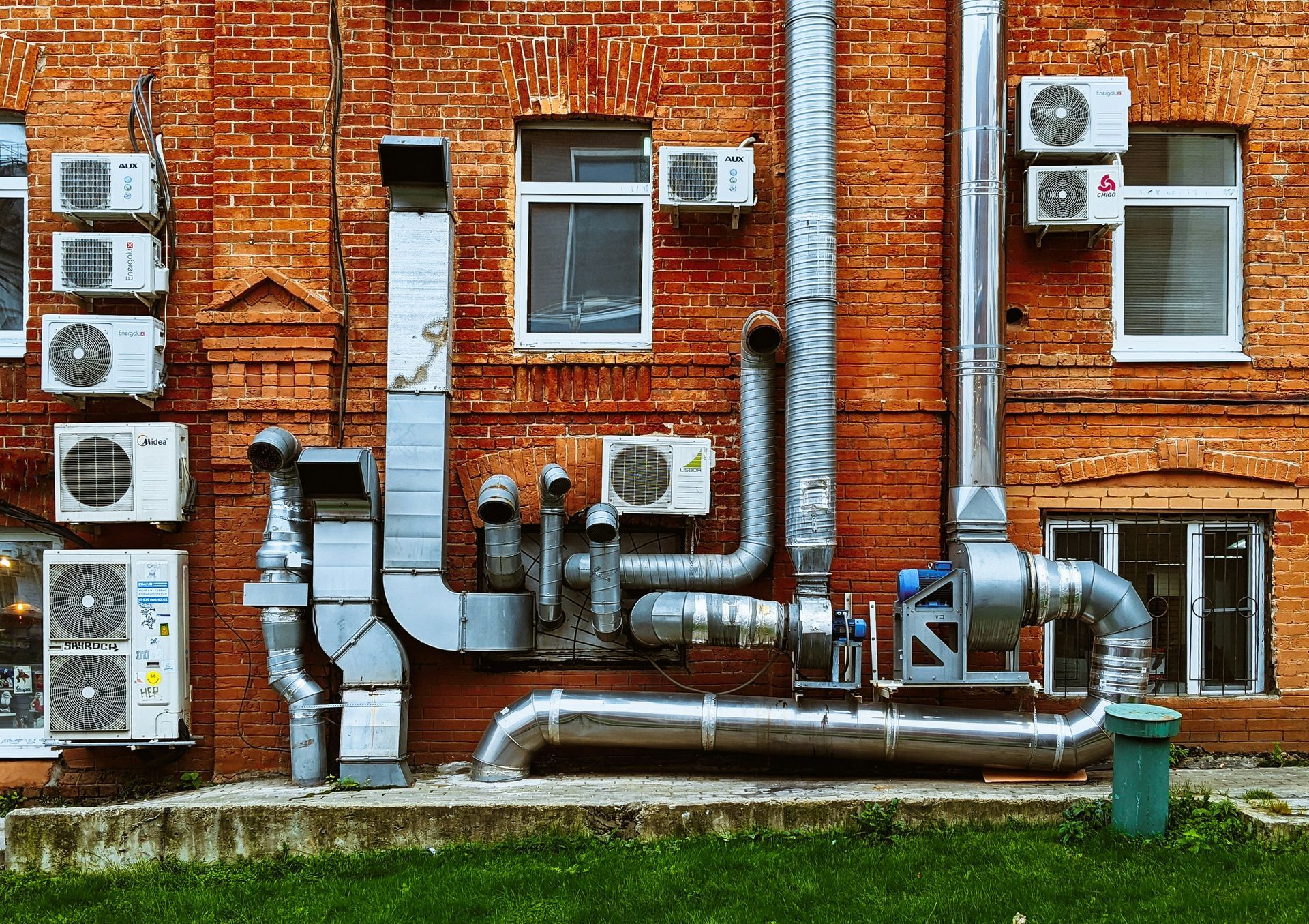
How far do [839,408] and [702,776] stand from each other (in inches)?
104

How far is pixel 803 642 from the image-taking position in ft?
20.7

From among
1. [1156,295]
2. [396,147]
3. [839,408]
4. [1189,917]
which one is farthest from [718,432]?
[1189,917]

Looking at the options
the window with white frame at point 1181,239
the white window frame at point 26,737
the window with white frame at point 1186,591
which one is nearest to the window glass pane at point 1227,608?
the window with white frame at point 1186,591

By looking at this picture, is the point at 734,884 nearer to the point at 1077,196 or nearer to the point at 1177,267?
the point at 1077,196

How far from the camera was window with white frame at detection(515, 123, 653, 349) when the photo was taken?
7.18m

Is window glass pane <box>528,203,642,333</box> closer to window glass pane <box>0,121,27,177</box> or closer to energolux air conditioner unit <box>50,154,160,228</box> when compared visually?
energolux air conditioner unit <box>50,154,160,228</box>

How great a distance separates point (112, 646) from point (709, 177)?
16.5 feet

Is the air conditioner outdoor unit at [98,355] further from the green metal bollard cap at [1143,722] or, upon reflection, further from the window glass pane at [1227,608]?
the window glass pane at [1227,608]

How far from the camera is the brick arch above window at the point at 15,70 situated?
23.0 feet

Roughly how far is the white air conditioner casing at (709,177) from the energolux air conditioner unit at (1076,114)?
6.38 feet

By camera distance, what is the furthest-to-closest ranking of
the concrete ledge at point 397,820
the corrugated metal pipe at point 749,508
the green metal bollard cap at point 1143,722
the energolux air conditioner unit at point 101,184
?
the energolux air conditioner unit at point 101,184 < the corrugated metal pipe at point 749,508 < the concrete ledge at point 397,820 < the green metal bollard cap at point 1143,722

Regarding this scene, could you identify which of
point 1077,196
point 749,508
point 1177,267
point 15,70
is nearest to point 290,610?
point 749,508

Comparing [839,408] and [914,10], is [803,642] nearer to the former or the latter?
[839,408]

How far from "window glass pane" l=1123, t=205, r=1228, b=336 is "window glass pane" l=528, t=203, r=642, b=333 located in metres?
3.61
